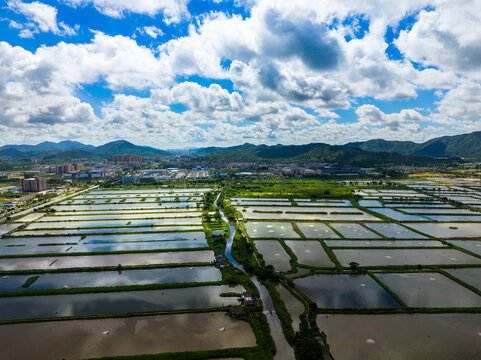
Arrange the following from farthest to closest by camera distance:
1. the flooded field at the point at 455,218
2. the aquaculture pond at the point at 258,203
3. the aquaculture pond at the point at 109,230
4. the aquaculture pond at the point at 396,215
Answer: the aquaculture pond at the point at 258,203 < the flooded field at the point at 455,218 < the aquaculture pond at the point at 396,215 < the aquaculture pond at the point at 109,230

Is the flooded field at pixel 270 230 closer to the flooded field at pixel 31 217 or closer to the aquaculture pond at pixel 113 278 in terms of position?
the aquaculture pond at pixel 113 278

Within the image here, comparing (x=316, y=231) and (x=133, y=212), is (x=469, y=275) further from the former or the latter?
(x=133, y=212)

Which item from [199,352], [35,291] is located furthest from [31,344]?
[199,352]

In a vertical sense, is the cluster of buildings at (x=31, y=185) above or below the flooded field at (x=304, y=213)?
above

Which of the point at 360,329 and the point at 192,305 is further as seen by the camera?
the point at 192,305

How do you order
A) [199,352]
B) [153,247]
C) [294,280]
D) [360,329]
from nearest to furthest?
[199,352] → [360,329] → [294,280] → [153,247]

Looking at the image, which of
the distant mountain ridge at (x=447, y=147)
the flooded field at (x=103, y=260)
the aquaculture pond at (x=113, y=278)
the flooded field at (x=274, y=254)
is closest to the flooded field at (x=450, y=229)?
the flooded field at (x=274, y=254)

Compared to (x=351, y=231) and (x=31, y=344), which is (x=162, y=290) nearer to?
(x=31, y=344)
